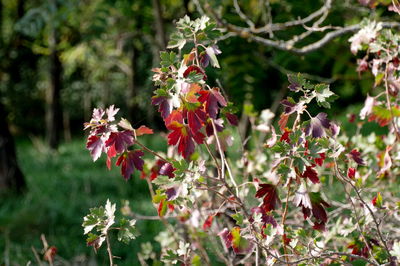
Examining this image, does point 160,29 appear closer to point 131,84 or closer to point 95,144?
point 95,144

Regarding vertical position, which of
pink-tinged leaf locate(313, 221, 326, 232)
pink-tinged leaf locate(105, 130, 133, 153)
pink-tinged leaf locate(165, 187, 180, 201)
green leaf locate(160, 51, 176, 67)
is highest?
green leaf locate(160, 51, 176, 67)

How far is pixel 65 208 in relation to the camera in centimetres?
570

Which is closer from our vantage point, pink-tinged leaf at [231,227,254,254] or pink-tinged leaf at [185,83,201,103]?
pink-tinged leaf at [185,83,201,103]

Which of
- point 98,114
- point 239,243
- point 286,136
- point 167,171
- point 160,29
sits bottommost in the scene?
point 239,243

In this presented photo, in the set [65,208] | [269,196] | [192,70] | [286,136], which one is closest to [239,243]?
[269,196]

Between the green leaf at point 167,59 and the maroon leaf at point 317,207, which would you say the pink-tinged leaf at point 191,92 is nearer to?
the green leaf at point 167,59

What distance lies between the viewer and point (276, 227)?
191 cm

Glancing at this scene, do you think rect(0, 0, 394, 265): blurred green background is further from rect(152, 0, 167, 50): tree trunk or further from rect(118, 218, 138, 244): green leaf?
rect(118, 218, 138, 244): green leaf

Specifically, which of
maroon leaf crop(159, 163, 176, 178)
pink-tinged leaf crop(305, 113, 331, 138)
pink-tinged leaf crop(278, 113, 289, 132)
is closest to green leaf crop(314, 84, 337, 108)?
pink-tinged leaf crop(305, 113, 331, 138)

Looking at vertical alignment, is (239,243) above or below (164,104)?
below

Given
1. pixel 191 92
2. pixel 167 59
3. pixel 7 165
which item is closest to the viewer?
pixel 191 92

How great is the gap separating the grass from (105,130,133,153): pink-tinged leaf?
5.11ft

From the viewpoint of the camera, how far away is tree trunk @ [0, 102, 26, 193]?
6.42m

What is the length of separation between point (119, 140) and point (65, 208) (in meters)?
4.16
